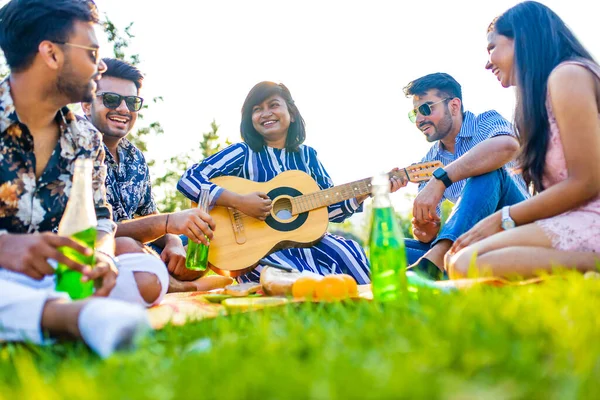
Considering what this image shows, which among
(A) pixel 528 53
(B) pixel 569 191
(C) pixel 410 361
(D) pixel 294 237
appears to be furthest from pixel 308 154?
(C) pixel 410 361

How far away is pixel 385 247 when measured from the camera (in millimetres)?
2477

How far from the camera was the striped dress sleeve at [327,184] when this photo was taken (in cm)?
486

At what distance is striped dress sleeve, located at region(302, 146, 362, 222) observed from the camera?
15.9 ft

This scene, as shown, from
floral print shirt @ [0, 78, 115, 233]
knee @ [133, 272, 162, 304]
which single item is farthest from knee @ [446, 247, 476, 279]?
floral print shirt @ [0, 78, 115, 233]

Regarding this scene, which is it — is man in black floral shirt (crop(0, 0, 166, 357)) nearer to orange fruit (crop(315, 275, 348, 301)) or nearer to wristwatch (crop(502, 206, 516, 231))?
orange fruit (crop(315, 275, 348, 301))

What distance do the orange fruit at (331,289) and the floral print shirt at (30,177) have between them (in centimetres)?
117

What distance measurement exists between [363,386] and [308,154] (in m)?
4.17

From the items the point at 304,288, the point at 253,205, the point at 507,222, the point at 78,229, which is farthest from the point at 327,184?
the point at 78,229

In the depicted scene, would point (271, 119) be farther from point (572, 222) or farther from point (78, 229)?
point (78, 229)

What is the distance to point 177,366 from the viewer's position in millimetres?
1377

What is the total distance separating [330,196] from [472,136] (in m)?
1.42

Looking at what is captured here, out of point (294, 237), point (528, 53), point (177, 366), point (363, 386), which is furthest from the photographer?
point (294, 237)

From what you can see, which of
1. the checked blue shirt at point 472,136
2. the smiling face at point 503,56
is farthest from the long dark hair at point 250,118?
the smiling face at point 503,56

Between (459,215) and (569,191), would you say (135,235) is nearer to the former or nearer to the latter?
(459,215)
